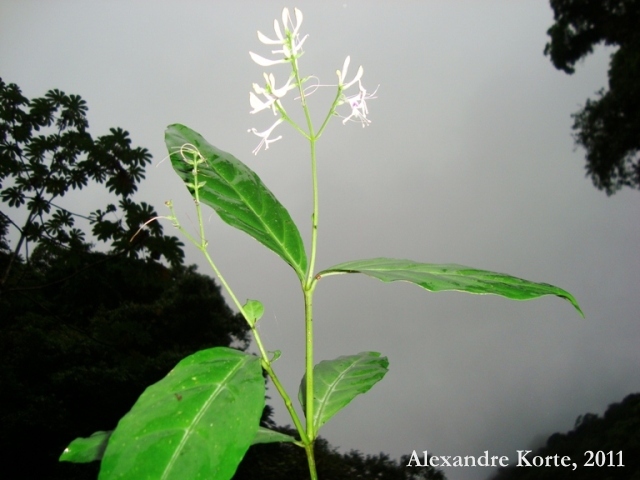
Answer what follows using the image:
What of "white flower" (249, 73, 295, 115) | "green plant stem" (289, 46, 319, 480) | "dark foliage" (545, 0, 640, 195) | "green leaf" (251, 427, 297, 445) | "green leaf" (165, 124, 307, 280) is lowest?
"green leaf" (251, 427, 297, 445)

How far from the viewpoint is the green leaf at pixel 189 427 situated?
0.23 metres

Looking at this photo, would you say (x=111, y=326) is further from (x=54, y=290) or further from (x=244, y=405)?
(x=244, y=405)

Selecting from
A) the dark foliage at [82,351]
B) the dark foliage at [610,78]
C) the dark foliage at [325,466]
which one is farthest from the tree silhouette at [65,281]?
the dark foliage at [610,78]

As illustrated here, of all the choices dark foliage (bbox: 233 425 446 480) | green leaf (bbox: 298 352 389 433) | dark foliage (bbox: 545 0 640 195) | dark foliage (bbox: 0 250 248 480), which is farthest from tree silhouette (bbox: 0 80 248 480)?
dark foliage (bbox: 545 0 640 195)

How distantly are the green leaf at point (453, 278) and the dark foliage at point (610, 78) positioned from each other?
353 cm

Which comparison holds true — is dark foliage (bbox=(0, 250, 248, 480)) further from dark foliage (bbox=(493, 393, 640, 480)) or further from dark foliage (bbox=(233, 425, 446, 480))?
dark foliage (bbox=(493, 393, 640, 480))

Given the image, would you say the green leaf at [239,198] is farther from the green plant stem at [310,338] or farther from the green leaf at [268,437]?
the green leaf at [268,437]

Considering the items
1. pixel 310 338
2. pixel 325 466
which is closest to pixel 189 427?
pixel 310 338

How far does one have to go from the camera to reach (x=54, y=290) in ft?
14.1

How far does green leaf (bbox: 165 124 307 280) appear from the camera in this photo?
1.22 ft

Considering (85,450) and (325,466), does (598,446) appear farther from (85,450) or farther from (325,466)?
(85,450)

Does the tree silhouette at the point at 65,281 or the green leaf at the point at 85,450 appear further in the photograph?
the tree silhouette at the point at 65,281

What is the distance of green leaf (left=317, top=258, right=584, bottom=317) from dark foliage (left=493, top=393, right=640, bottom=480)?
2.17 meters

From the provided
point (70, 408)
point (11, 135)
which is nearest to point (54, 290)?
point (70, 408)
